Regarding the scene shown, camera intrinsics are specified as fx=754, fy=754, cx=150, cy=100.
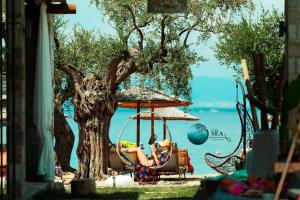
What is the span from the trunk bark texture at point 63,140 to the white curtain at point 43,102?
11.1 meters

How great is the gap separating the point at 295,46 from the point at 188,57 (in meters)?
11.5

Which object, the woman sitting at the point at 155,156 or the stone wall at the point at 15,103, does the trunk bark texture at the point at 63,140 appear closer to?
the woman sitting at the point at 155,156

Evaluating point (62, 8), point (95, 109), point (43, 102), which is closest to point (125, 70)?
point (95, 109)

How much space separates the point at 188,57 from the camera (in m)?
19.0

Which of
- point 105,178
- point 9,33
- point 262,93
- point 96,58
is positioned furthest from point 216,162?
point 262,93

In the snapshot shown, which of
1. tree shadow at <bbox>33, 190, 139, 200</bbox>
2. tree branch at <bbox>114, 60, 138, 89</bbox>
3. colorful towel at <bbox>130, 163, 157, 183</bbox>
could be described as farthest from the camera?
tree branch at <bbox>114, 60, 138, 89</bbox>

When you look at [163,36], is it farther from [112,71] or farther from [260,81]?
[260,81]

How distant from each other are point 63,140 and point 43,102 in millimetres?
11628

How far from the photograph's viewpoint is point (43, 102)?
1062 centimetres

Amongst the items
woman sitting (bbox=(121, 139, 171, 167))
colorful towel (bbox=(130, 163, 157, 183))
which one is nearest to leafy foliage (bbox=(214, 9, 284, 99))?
woman sitting (bbox=(121, 139, 171, 167))

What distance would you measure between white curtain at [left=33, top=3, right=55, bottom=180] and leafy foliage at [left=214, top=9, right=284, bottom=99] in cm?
966

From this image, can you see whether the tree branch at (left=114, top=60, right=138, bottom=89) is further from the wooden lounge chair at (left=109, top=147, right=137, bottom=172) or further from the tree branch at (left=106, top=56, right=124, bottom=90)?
the wooden lounge chair at (left=109, top=147, right=137, bottom=172)

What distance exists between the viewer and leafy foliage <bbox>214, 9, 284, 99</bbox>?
1997 centimetres

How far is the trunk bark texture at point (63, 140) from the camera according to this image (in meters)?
22.0
